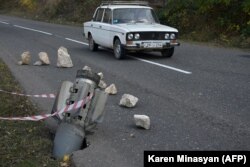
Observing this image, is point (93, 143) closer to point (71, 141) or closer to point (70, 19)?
point (71, 141)

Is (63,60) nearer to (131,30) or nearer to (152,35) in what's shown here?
(131,30)

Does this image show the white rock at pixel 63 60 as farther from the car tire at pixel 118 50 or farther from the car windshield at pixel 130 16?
the car windshield at pixel 130 16

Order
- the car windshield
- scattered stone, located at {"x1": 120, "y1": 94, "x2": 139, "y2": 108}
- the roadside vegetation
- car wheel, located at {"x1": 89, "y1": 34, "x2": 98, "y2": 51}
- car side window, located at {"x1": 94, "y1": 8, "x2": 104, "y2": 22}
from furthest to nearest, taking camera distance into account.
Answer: the roadside vegetation
car wheel, located at {"x1": 89, "y1": 34, "x2": 98, "y2": 51}
car side window, located at {"x1": 94, "y1": 8, "x2": 104, "y2": 22}
the car windshield
scattered stone, located at {"x1": 120, "y1": 94, "x2": 139, "y2": 108}

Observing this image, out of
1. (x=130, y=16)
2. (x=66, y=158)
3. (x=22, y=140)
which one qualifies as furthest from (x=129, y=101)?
(x=130, y=16)

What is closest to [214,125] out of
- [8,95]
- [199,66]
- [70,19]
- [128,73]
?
[8,95]

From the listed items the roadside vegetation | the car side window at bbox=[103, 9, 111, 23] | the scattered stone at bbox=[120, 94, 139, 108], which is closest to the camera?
the scattered stone at bbox=[120, 94, 139, 108]

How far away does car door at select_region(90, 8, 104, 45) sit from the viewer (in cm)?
1619

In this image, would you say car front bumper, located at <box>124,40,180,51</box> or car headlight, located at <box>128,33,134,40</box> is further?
car front bumper, located at <box>124,40,180,51</box>

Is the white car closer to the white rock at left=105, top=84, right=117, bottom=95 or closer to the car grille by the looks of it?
the car grille

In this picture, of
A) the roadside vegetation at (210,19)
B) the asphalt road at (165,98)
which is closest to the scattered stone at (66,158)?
the asphalt road at (165,98)

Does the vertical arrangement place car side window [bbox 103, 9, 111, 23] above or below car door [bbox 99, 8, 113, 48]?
above

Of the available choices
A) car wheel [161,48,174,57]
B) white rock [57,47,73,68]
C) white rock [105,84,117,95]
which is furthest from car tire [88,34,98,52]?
white rock [105,84,117,95]

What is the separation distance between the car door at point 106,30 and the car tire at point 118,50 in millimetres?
290

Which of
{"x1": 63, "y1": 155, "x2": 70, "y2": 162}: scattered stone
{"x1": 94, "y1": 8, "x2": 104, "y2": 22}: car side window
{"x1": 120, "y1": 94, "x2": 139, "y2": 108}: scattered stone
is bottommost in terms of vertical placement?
{"x1": 120, "y1": 94, "x2": 139, "y2": 108}: scattered stone
